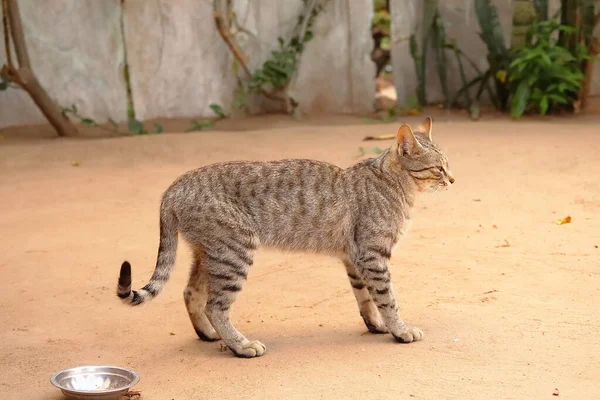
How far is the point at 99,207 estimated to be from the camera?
7.53 meters

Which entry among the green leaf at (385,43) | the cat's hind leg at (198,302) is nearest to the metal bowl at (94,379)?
the cat's hind leg at (198,302)

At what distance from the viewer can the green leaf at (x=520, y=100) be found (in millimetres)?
10711

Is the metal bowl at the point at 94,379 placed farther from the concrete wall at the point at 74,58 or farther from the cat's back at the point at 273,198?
the concrete wall at the point at 74,58

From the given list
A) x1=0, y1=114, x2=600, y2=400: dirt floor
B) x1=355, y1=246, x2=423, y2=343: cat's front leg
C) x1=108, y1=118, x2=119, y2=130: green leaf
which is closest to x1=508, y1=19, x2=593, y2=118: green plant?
x1=0, y1=114, x2=600, y2=400: dirt floor

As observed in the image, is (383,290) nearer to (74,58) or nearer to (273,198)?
(273,198)

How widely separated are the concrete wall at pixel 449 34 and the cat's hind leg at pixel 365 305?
739 centimetres

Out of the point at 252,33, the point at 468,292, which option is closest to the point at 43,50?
the point at 252,33

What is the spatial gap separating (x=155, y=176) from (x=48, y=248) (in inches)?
77.6

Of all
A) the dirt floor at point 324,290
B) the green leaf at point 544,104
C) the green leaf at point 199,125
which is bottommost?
the green leaf at point 199,125

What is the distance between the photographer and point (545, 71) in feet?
35.2

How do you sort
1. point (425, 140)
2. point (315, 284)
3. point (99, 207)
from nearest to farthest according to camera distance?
point (425, 140) → point (315, 284) → point (99, 207)

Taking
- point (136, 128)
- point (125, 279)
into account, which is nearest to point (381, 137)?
point (136, 128)

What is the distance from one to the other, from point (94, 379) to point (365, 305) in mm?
1609

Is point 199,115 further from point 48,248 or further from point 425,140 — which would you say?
point 425,140
